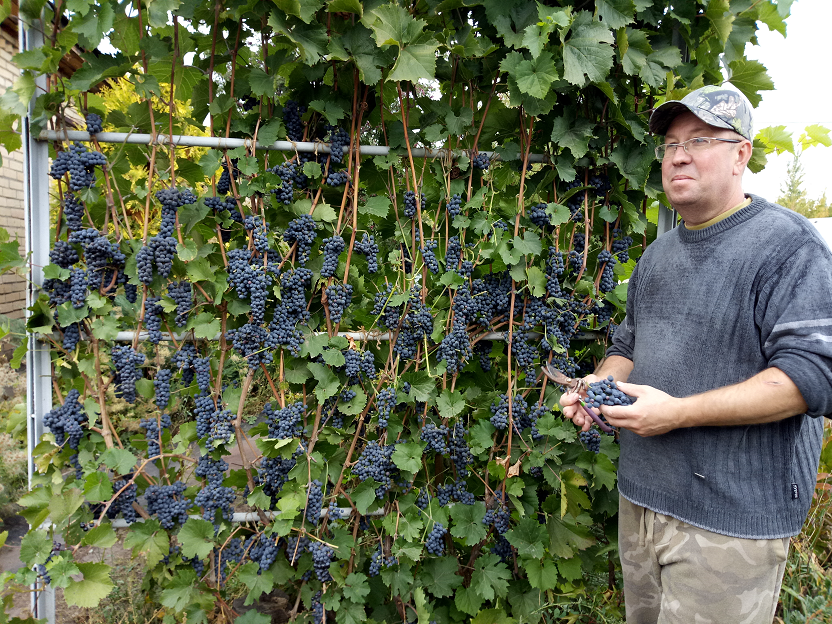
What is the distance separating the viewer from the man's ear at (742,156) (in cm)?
148

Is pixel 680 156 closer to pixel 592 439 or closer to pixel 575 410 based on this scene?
pixel 575 410

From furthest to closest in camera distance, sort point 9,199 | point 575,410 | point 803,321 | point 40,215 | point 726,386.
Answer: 1. point 9,199
2. point 40,215
3. point 575,410
4. point 726,386
5. point 803,321

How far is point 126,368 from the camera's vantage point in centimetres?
196

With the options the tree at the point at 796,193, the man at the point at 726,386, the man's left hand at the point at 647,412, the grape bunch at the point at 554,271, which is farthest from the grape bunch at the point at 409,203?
the tree at the point at 796,193

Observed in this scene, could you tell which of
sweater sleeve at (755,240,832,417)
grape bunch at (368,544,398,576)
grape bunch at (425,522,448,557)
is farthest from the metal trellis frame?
sweater sleeve at (755,240,832,417)

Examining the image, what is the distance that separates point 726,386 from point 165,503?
198cm

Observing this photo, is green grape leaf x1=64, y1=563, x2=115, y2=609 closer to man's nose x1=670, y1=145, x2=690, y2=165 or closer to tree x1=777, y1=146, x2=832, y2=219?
man's nose x1=670, y1=145, x2=690, y2=165

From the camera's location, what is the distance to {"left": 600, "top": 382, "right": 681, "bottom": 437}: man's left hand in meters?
1.39

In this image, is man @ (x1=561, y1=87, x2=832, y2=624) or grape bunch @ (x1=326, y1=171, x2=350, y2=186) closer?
man @ (x1=561, y1=87, x2=832, y2=624)

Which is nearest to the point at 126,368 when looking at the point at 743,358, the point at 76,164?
the point at 76,164

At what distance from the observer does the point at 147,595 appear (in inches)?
88.4

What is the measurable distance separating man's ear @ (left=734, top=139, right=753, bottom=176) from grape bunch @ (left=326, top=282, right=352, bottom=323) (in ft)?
4.39

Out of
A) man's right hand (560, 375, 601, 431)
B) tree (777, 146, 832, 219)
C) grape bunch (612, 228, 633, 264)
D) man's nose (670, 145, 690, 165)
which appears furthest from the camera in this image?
tree (777, 146, 832, 219)

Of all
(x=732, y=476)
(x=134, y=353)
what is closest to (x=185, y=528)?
(x=134, y=353)
